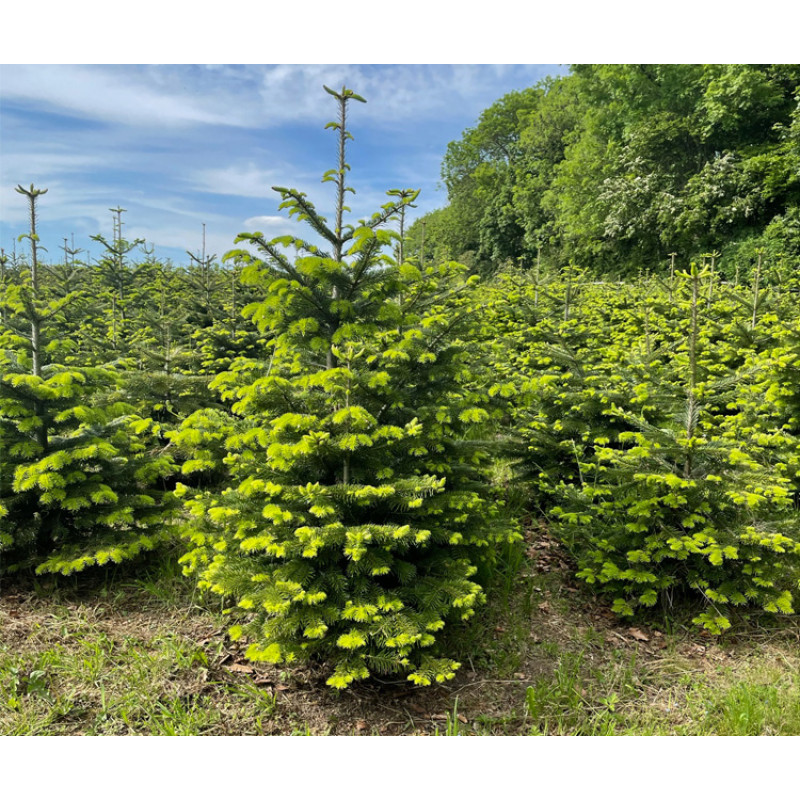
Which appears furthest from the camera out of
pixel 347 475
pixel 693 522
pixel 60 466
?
pixel 693 522

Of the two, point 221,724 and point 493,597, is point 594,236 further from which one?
point 221,724

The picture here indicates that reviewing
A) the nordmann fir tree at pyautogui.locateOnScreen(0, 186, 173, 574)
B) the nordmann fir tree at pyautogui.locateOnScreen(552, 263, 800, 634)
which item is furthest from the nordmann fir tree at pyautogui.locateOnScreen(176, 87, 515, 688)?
the nordmann fir tree at pyautogui.locateOnScreen(552, 263, 800, 634)

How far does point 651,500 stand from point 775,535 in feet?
2.20

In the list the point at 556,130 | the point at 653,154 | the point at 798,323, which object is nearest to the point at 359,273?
the point at 798,323

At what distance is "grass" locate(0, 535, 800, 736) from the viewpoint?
269 cm

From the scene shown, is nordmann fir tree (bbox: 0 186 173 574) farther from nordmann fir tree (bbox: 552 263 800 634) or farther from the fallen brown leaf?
nordmann fir tree (bbox: 552 263 800 634)

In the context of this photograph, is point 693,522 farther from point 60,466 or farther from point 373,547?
point 60,466

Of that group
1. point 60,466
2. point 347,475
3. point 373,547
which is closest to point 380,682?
point 373,547

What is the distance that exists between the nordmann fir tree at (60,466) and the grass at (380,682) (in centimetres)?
32

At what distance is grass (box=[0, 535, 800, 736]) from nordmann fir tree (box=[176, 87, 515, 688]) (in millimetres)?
245

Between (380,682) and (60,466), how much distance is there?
231cm

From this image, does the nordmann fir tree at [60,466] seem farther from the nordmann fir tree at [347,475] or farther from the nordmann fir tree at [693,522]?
the nordmann fir tree at [693,522]

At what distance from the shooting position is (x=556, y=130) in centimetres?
3406

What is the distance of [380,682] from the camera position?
291cm
